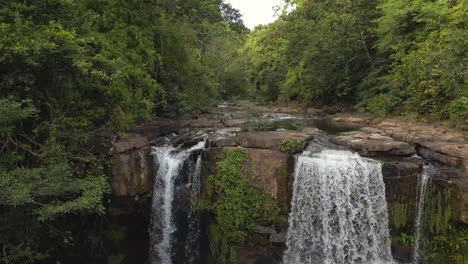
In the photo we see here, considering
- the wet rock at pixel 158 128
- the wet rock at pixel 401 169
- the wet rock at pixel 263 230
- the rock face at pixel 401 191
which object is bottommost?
the wet rock at pixel 263 230

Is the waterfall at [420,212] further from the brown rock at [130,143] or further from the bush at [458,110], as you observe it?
the brown rock at [130,143]

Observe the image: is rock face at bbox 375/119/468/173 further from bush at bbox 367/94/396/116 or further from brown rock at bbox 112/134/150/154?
brown rock at bbox 112/134/150/154

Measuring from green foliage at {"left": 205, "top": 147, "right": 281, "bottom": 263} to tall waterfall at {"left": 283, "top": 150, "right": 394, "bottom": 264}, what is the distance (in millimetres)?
771

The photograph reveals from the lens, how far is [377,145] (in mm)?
10406

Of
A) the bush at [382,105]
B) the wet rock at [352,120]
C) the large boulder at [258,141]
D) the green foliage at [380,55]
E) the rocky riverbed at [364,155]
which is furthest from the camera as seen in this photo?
the wet rock at [352,120]

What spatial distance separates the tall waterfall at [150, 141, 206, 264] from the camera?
35.4ft

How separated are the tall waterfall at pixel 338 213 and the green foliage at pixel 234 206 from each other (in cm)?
77

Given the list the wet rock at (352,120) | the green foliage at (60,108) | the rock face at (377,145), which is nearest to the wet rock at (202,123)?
the green foliage at (60,108)

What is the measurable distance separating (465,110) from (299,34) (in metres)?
10.2

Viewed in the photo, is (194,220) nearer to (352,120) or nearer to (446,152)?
(446,152)

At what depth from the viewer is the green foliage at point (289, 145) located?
10383 millimetres

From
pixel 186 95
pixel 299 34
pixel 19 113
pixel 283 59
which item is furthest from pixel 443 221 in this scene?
pixel 283 59

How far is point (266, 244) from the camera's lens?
10023 mm

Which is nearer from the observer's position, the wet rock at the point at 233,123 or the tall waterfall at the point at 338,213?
the tall waterfall at the point at 338,213
